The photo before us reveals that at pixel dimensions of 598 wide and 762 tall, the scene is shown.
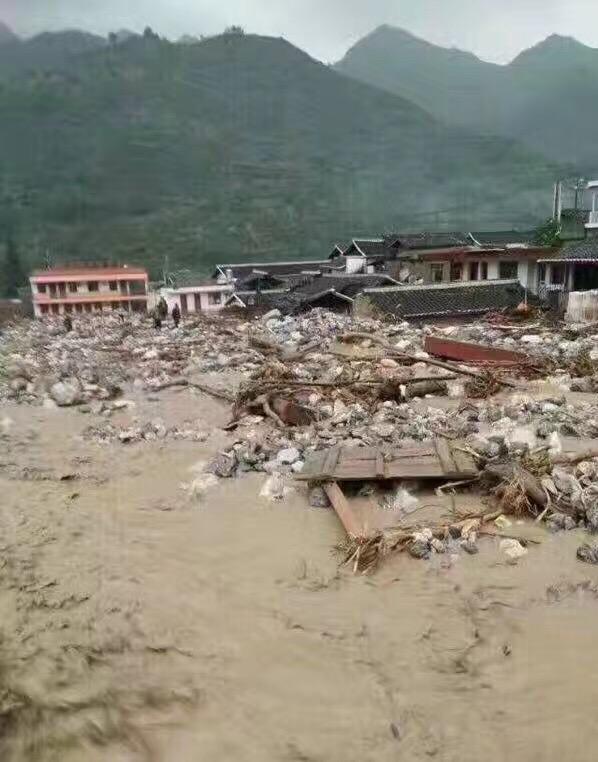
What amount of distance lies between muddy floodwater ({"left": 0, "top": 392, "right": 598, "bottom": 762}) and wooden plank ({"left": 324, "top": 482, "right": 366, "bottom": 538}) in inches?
9.0

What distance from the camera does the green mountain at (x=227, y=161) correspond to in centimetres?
8888

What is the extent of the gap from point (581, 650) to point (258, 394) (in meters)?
8.94

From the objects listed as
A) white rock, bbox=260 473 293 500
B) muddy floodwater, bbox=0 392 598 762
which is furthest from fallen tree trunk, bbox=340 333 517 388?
muddy floodwater, bbox=0 392 598 762

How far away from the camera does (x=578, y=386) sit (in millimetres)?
13836

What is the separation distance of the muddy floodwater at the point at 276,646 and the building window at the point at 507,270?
2788 centimetres

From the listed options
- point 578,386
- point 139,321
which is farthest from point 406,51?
point 578,386

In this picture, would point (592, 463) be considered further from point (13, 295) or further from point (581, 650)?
point (13, 295)

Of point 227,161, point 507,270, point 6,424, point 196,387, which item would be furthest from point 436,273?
point 227,161

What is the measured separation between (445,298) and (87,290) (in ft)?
87.9

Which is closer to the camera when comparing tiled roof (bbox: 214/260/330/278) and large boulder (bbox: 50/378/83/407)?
large boulder (bbox: 50/378/83/407)

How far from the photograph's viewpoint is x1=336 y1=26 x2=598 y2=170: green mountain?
5325 inches

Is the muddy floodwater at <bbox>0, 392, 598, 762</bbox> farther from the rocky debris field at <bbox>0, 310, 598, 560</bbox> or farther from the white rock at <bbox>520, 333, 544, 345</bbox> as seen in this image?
the white rock at <bbox>520, 333, 544, 345</bbox>

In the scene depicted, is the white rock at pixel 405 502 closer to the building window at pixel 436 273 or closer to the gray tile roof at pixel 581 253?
the gray tile roof at pixel 581 253

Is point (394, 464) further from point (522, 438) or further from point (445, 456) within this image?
point (522, 438)
